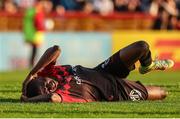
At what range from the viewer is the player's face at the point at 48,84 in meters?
9.94

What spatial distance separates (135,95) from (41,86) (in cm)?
133

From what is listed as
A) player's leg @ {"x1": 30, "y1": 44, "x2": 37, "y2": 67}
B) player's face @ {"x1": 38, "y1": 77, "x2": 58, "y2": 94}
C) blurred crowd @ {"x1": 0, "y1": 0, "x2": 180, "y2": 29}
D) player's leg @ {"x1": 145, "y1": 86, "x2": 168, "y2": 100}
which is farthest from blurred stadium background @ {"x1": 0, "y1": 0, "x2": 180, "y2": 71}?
player's face @ {"x1": 38, "y1": 77, "x2": 58, "y2": 94}

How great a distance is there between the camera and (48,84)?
996 centimetres

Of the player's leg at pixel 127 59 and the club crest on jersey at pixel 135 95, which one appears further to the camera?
the club crest on jersey at pixel 135 95

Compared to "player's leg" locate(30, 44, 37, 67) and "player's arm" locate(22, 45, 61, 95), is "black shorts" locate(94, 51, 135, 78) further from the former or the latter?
"player's leg" locate(30, 44, 37, 67)

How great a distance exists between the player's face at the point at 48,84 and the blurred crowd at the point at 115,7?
13887 mm

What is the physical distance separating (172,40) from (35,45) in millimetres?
4193

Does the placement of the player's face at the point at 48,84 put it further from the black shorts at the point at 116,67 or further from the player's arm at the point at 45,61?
the black shorts at the point at 116,67

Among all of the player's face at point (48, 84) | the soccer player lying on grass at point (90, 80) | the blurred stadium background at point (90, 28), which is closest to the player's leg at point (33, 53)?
the blurred stadium background at point (90, 28)

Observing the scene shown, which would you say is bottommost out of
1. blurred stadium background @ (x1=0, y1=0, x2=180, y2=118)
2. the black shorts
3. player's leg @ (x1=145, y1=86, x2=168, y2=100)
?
blurred stadium background @ (x1=0, y1=0, x2=180, y2=118)

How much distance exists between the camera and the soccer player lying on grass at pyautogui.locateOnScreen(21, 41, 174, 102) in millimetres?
9961

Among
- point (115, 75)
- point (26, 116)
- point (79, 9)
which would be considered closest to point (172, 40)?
point (79, 9)

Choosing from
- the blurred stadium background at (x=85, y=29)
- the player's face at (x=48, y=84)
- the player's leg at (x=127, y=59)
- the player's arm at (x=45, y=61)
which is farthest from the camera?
the blurred stadium background at (x=85, y=29)

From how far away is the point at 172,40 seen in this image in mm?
24391
